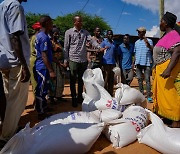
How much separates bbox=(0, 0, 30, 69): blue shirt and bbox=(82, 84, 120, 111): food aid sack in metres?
1.32

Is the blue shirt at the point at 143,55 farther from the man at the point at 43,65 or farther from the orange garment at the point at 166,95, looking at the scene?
the man at the point at 43,65

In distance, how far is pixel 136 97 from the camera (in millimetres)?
3744

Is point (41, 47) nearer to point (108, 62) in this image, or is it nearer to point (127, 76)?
point (108, 62)

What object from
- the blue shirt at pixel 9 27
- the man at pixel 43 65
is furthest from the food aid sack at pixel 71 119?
the man at pixel 43 65

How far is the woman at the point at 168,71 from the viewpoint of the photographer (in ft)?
11.3

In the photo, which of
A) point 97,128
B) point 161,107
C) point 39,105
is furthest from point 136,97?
point 39,105

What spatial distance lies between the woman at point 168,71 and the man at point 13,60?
174cm

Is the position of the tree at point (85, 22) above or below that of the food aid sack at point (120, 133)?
above

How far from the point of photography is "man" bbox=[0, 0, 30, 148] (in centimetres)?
274

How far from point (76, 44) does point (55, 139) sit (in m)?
2.67

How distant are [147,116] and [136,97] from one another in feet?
1.21

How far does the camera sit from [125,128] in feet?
9.70

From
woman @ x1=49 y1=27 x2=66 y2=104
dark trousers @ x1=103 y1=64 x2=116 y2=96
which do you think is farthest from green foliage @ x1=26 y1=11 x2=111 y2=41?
woman @ x1=49 y1=27 x2=66 y2=104

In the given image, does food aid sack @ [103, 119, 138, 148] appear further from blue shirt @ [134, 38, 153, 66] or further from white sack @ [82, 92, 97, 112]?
blue shirt @ [134, 38, 153, 66]
